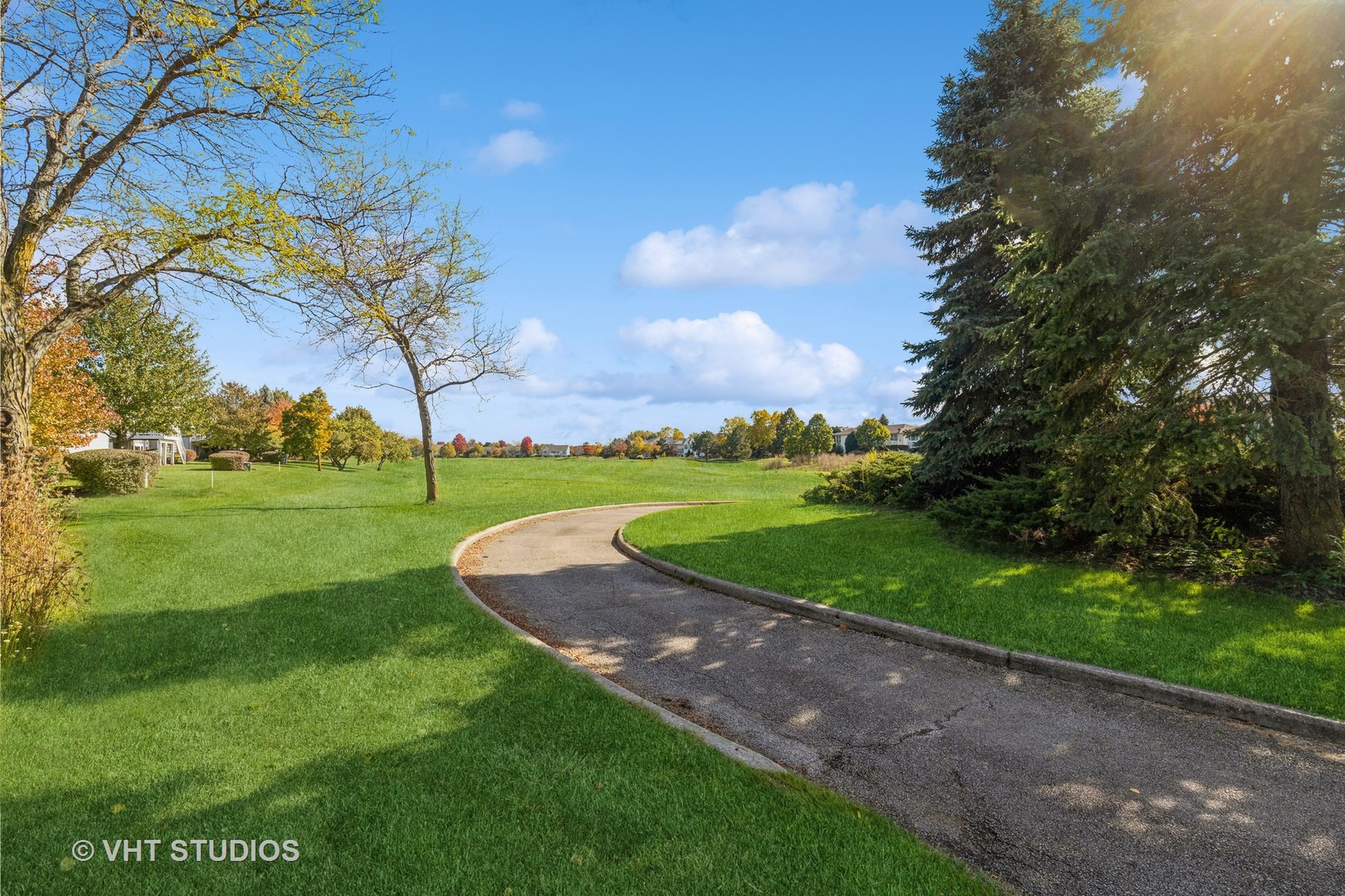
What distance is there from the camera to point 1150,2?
915 centimetres

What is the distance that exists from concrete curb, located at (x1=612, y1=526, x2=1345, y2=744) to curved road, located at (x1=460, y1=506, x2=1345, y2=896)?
0.42ft

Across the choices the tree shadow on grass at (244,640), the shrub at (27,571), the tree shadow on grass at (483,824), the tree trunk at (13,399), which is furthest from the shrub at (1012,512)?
the tree trunk at (13,399)

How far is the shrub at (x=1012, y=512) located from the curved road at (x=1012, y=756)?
515 centimetres

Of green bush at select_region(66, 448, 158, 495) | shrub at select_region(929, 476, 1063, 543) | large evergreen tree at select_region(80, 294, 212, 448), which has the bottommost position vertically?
shrub at select_region(929, 476, 1063, 543)

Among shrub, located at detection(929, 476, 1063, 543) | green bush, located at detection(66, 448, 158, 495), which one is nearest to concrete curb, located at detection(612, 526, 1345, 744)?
shrub, located at detection(929, 476, 1063, 543)

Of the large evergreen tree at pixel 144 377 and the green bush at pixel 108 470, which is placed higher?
the large evergreen tree at pixel 144 377

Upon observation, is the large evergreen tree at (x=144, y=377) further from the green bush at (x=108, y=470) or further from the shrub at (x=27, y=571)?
the shrub at (x=27, y=571)

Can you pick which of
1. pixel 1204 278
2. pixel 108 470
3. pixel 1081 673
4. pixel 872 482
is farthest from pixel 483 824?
pixel 108 470

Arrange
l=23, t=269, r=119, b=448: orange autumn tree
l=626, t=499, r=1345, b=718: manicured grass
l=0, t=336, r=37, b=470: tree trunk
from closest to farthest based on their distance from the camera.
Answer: l=626, t=499, r=1345, b=718: manicured grass → l=0, t=336, r=37, b=470: tree trunk → l=23, t=269, r=119, b=448: orange autumn tree

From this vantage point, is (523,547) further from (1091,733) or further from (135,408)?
(135,408)

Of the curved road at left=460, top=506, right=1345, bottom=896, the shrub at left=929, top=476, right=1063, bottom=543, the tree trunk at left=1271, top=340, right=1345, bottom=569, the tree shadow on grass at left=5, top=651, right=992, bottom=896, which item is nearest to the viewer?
the tree shadow on grass at left=5, top=651, right=992, bottom=896

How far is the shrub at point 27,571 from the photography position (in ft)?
20.0

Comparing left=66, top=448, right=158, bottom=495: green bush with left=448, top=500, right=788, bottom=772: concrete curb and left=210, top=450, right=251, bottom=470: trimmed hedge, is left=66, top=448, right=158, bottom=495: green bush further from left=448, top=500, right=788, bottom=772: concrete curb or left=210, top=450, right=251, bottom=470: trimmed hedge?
left=448, top=500, right=788, bottom=772: concrete curb

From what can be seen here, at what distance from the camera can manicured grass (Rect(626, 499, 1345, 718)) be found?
18.9ft
